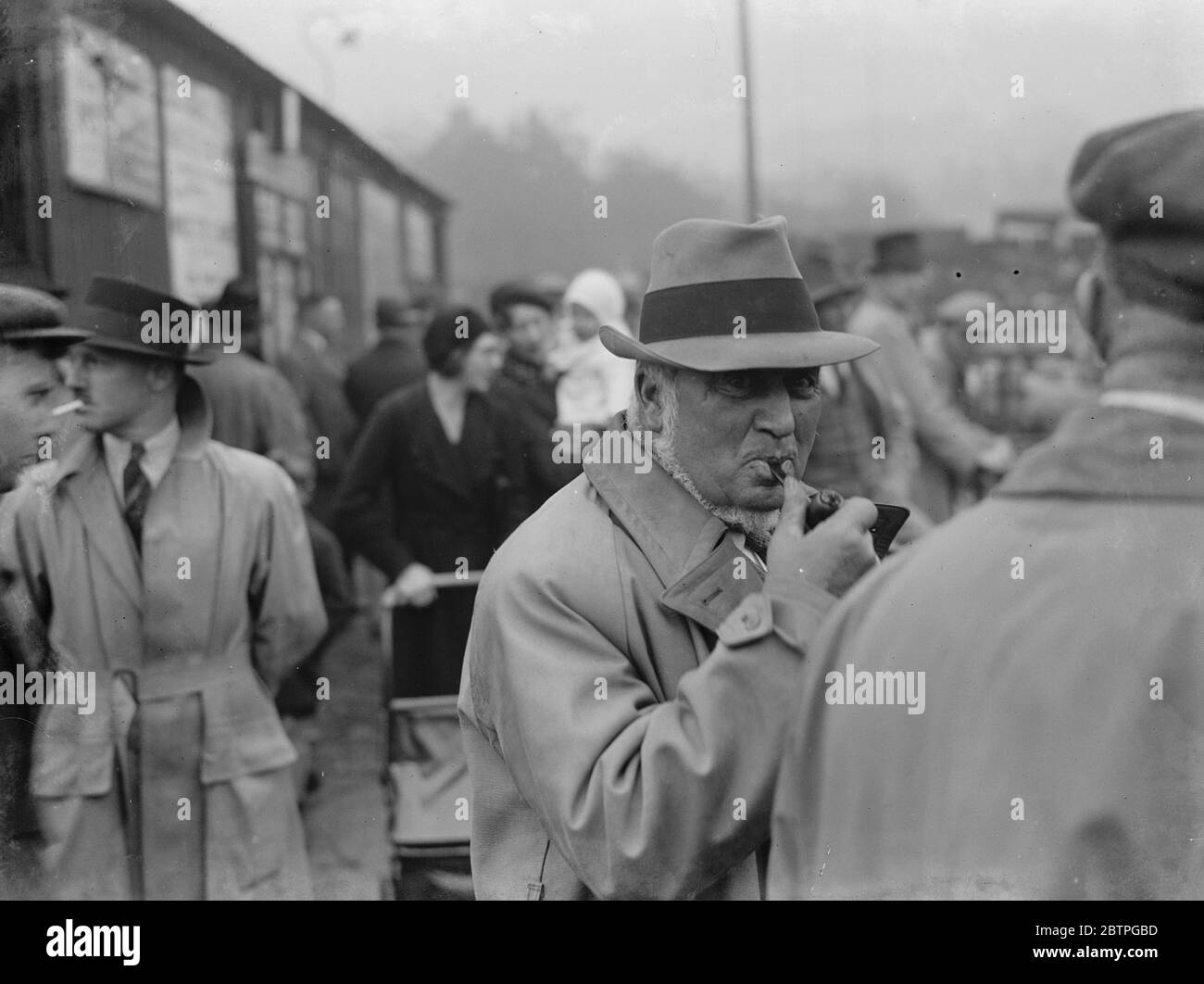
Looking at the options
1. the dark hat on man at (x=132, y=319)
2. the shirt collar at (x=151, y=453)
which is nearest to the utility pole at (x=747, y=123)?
the dark hat on man at (x=132, y=319)

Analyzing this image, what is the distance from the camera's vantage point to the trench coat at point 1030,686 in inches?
69.3

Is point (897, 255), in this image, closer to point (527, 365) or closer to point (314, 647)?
point (527, 365)

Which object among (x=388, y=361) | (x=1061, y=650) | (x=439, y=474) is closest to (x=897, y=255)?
(x=439, y=474)

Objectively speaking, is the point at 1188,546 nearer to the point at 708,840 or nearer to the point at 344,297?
the point at 708,840

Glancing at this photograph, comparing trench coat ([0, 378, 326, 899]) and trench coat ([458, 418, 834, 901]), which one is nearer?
trench coat ([458, 418, 834, 901])

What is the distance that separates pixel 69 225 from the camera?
10.6ft

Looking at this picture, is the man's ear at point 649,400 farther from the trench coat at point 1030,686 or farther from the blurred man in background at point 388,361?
the blurred man in background at point 388,361

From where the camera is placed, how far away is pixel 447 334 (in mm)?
4781

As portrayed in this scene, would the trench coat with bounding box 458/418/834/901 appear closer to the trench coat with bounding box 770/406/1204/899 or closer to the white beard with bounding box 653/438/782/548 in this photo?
the white beard with bounding box 653/438/782/548

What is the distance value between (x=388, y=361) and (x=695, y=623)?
4.27 m

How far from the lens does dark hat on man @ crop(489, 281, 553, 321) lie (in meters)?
5.58

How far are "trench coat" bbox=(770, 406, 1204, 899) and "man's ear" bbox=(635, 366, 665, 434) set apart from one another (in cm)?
67

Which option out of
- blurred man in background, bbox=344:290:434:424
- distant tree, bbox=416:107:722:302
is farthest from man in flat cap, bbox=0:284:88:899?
blurred man in background, bbox=344:290:434:424
